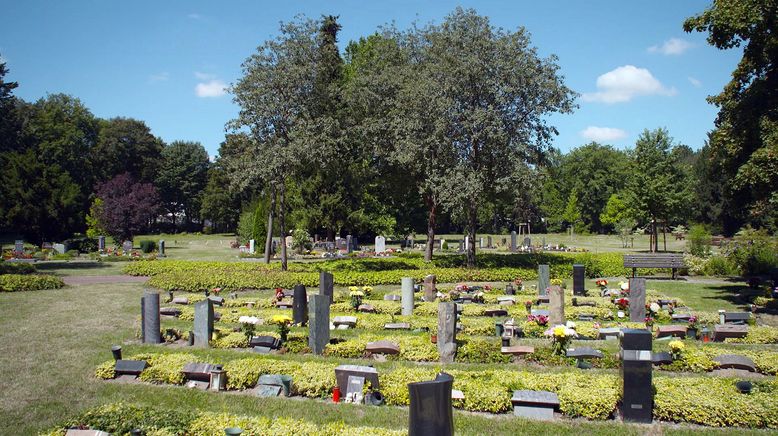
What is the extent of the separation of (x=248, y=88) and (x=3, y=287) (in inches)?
479

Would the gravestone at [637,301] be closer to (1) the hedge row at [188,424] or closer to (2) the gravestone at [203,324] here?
(1) the hedge row at [188,424]

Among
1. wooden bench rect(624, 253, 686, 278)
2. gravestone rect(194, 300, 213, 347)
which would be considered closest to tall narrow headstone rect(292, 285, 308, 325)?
gravestone rect(194, 300, 213, 347)

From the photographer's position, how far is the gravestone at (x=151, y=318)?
530 inches

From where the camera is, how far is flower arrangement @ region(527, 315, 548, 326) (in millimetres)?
15202

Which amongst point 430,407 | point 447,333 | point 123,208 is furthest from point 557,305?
point 123,208

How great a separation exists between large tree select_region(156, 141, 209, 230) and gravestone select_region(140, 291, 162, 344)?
234ft

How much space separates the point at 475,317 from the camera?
16656mm

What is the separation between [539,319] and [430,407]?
9.58 m

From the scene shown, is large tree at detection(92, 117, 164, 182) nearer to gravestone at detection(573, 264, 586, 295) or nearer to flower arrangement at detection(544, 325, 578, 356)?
gravestone at detection(573, 264, 586, 295)

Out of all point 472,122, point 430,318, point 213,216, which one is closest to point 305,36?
point 472,122

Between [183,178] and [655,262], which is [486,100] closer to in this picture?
[655,262]

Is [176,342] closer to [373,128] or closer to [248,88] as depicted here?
[248,88]

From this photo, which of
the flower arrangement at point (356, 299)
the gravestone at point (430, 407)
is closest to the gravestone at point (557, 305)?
the flower arrangement at point (356, 299)

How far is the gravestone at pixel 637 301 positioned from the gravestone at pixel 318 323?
878 cm
